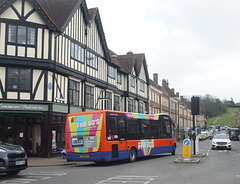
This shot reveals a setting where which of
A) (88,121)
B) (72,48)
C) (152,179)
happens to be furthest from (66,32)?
(152,179)

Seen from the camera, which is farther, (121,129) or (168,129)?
(168,129)

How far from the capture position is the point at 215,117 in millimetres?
182750

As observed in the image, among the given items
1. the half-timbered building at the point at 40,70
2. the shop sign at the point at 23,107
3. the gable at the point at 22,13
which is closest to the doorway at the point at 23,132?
the half-timbered building at the point at 40,70

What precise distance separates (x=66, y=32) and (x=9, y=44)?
15.6ft

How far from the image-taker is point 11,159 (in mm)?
10930

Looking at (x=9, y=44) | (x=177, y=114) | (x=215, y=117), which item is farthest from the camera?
(x=215, y=117)

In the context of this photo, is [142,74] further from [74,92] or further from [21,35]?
[21,35]

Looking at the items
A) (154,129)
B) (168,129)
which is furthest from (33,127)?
(168,129)

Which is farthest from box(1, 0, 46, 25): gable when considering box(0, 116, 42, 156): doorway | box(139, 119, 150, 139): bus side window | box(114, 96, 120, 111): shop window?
box(114, 96, 120, 111): shop window

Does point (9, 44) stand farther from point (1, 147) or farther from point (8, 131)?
point (1, 147)

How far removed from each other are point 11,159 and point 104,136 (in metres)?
5.45

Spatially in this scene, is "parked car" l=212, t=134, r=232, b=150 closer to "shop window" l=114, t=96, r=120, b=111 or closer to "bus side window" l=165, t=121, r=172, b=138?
"bus side window" l=165, t=121, r=172, b=138

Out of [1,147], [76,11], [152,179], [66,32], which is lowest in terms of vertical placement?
[152,179]

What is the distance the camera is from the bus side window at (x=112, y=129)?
15778 millimetres
